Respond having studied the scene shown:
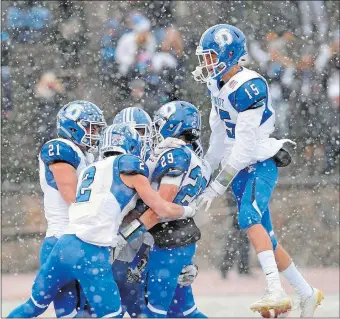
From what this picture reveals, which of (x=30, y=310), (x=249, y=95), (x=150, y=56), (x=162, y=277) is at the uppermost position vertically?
(x=249, y=95)

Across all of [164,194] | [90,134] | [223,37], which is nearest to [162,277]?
[164,194]

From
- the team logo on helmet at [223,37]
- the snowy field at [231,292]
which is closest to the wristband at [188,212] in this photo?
the team logo on helmet at [223,37]

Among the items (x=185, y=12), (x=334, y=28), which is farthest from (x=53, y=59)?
(x=334, y=28)

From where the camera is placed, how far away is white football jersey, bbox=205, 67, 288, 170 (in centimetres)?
667

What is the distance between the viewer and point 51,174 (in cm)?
655

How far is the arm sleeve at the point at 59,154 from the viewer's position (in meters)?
6.47

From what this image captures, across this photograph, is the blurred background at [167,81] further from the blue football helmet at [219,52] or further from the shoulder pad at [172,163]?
the shoulder pad at [172,163]

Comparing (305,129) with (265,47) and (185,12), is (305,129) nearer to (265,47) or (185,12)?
(265,47)

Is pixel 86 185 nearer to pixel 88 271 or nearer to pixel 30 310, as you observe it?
pixel 88 271

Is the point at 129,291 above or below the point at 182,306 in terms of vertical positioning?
above

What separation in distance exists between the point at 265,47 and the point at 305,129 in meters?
0.86

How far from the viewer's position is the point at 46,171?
6574mm

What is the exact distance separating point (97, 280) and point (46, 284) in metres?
0.30

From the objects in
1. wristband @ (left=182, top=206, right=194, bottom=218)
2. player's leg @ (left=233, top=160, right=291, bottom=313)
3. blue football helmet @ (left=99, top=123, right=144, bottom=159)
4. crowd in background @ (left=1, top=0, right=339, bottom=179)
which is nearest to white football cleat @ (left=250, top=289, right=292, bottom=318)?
player's leg @ (left=233, top=160, right=291, bottom=313)
